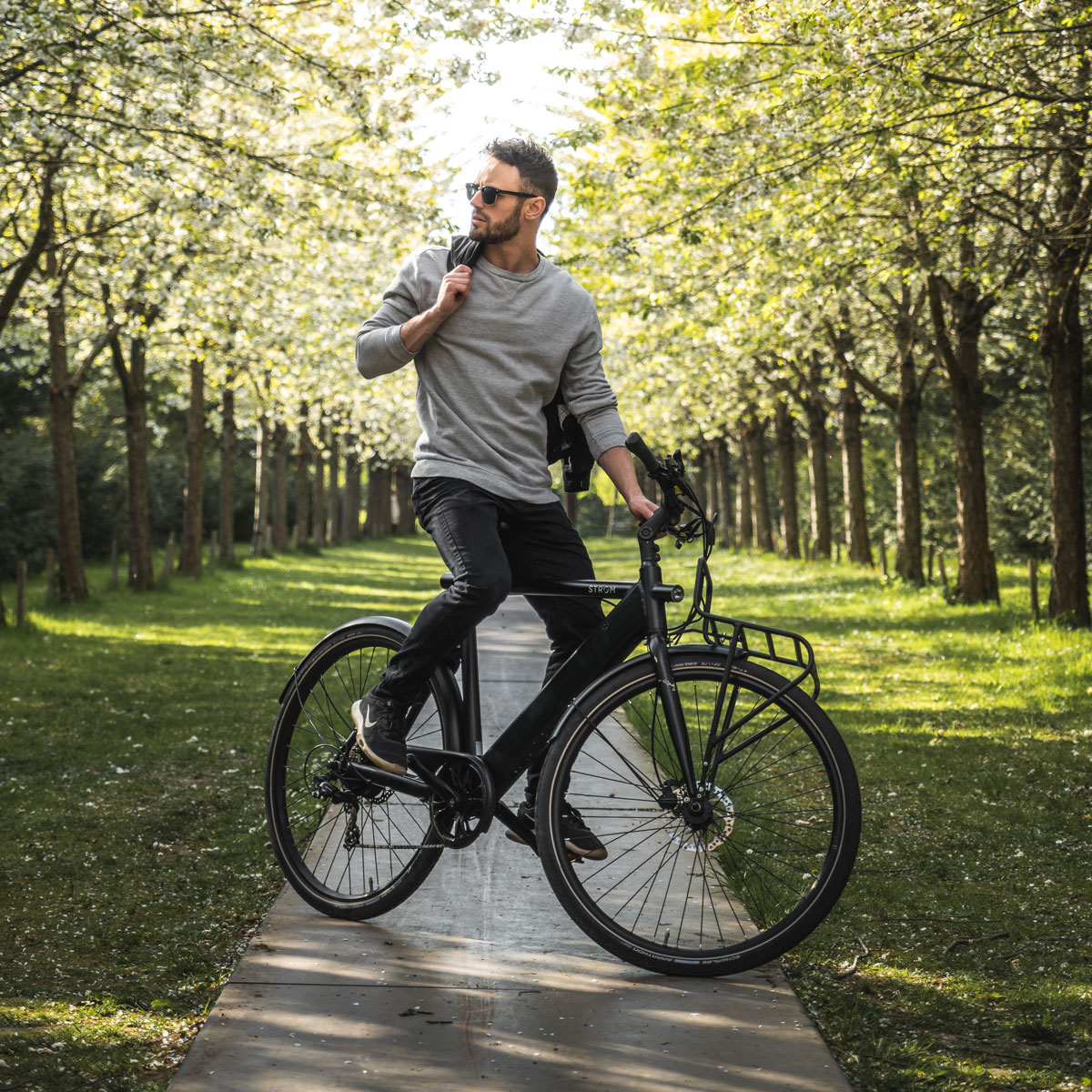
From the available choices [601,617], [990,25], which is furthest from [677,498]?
[990,25]

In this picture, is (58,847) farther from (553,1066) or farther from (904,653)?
(904,653)

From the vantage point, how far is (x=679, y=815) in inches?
140

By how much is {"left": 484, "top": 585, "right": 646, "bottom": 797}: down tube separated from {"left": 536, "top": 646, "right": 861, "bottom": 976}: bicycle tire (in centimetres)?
12

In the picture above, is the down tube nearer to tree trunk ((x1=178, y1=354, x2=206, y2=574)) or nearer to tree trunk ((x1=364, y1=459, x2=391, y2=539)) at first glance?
tree trunk ((x1=178, y1=354, x2=206, y2=574))

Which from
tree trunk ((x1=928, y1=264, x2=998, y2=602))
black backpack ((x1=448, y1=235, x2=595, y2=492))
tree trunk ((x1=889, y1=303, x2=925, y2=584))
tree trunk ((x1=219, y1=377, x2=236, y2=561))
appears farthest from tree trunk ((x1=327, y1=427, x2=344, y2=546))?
black backpack ((x1=448, y1=235, x2=595, y2=492))

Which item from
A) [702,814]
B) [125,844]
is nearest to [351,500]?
[125,844]

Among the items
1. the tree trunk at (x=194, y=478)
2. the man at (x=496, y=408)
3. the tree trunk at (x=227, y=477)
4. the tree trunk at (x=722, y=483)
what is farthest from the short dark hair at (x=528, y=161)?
the tree trunk at (x=722, y=483)

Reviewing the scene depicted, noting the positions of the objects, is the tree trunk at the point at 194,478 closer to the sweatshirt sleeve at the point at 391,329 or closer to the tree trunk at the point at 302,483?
the tree trunk at the point at 302,483

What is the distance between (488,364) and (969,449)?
1418 centimetres

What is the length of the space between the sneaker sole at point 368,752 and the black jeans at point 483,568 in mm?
103

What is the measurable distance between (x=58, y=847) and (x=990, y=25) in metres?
6.88

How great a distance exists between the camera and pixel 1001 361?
26.2 metres

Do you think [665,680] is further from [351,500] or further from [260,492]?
[351,500]

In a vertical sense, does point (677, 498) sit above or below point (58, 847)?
above
